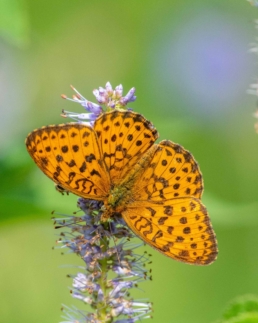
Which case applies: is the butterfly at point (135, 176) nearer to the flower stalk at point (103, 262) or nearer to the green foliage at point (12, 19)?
the flower stalk at point (103, 262)

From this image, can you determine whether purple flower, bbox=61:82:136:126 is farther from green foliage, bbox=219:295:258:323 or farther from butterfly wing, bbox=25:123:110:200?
green foliage, bbox=219:295:258:323

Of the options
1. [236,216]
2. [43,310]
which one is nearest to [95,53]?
[43,310]

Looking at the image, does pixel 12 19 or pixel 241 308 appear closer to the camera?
pixel 241 308

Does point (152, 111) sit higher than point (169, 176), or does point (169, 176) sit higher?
point (152, 111)

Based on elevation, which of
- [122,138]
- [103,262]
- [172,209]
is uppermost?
[122,138]

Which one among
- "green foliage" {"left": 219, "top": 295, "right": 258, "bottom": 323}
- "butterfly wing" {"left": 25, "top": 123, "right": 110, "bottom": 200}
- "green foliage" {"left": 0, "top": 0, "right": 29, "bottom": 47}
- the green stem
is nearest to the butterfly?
"butterfly wing" {"left": 25, "top": 123, "right": 110, "bottom": 200}

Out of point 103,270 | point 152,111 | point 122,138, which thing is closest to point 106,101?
point 122,138

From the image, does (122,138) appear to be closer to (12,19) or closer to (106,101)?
(106,101)

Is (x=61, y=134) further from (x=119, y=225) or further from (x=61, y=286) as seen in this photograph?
(x=61, y=286)
